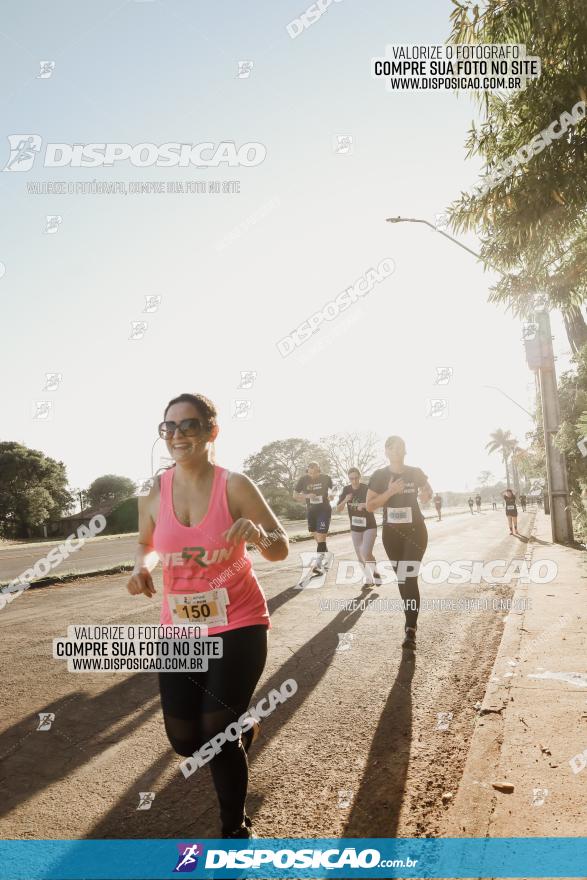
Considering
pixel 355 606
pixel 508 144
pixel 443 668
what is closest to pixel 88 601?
pixel 355 606

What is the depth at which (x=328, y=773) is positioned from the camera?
3301 millimetres

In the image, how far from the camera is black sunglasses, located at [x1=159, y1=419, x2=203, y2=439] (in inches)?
107

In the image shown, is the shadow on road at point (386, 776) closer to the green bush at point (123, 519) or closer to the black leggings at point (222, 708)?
the black leggings at point (222, 708)

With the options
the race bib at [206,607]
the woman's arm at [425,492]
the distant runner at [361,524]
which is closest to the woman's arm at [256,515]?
the race bib at [206,607]

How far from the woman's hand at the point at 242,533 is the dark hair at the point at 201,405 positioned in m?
0.59

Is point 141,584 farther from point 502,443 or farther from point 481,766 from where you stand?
point 502,443

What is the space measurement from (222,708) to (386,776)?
1.43 meters

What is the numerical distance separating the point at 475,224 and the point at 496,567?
8809 millimetres

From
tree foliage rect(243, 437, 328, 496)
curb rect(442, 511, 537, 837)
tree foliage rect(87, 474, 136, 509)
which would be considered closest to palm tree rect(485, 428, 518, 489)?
tree foliage rect(243, 437, 328, 496)

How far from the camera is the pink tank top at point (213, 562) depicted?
2566 mm

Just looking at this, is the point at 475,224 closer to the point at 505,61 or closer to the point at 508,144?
the point at 508,144

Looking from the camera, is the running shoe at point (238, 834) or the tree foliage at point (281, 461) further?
the tree foliage at point (281, 461)

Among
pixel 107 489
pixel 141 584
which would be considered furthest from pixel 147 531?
pixel 107 489

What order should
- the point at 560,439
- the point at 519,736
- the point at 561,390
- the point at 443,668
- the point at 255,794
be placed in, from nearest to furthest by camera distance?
the point at 255,794 < the point at 519,736 < the point at 443,668 < the point at 560,439 < the point at 561,390
